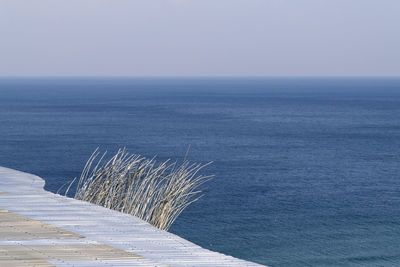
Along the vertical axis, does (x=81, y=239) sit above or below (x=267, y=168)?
above

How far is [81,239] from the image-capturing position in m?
6.42

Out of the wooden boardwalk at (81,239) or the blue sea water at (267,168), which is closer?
the wooden boardwalk at (81,239)

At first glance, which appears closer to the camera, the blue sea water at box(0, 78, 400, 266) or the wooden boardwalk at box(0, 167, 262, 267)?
the wooden boardwalk at box(0, 167, 262, 267)

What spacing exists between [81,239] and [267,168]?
36.7 metres

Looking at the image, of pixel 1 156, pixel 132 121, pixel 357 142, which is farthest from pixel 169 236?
pixel 132 121

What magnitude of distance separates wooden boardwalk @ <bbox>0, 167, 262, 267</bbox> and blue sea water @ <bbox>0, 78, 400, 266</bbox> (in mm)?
14732

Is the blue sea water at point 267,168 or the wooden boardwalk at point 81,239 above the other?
the wooden boardwalk at point 81,239

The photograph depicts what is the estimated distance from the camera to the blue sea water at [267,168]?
24469 mm

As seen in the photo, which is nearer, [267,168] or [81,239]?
[81,239]

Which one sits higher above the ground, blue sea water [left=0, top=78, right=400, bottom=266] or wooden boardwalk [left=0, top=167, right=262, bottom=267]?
wooden boardwalk [left=0, top=167, right=262, bottom=267]

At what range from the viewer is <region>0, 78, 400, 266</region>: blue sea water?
24.5m

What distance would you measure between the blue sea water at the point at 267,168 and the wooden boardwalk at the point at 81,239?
14.7 m

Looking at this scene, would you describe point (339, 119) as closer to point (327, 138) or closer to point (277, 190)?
point (327, 138)

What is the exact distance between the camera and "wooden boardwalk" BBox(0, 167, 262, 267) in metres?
5.66
